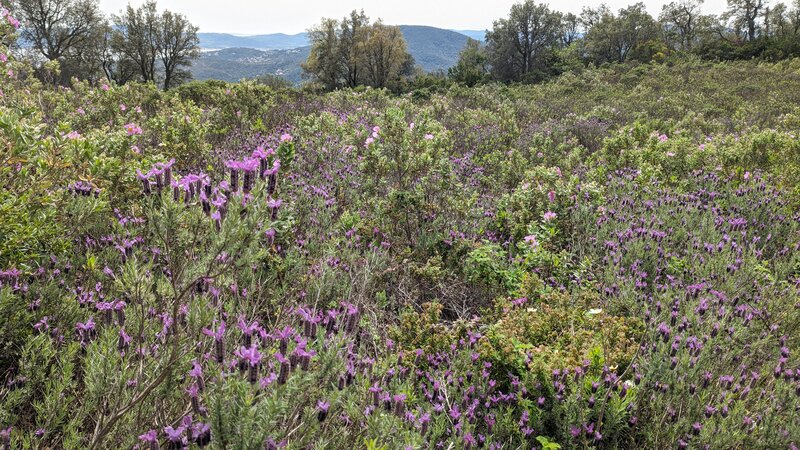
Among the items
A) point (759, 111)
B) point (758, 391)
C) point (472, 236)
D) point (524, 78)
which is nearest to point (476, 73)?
point (524, 78)

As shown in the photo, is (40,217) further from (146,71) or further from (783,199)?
(146,71)

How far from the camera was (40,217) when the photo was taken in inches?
105

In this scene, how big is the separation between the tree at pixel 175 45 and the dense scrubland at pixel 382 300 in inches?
1496

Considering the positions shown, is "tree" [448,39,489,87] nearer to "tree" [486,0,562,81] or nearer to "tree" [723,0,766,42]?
"tree" [486,0,562,81]

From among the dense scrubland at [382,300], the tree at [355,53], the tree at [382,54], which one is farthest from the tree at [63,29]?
the dense scrubland at [382,300]

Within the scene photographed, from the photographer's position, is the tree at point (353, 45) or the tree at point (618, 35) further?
the tree at point (618, 35)

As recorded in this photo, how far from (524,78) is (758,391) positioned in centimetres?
3159

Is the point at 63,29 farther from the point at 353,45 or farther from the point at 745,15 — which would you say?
the point at 745,15

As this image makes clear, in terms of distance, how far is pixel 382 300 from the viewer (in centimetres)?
352

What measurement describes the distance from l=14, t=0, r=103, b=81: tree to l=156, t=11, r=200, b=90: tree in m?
4.40

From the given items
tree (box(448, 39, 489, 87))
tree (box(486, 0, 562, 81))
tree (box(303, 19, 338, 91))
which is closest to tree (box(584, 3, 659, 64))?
tree (box(486, 0, 562, 81))

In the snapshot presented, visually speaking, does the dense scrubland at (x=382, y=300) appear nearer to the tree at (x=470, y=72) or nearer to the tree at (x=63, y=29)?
the tree at (x=470, y=72)

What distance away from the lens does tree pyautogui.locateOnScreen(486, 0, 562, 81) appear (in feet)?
130

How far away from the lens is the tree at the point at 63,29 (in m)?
32.7
